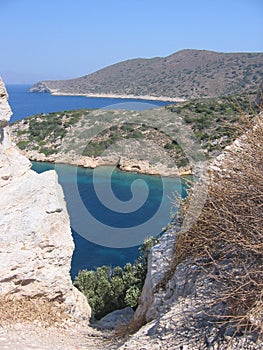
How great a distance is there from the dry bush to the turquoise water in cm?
882

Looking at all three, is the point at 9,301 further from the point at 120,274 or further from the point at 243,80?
the point at 243,80

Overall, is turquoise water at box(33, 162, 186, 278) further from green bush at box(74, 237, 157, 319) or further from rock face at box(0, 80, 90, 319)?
rock face at box(0, 80, 90, 319)

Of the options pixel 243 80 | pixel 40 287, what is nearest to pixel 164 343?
pixel 40 287

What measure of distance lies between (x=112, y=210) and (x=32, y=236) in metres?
21.1

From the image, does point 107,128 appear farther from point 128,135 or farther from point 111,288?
point 111,288

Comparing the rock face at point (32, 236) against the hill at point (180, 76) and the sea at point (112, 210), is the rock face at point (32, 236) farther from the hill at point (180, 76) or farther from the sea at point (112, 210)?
the hill at point (180, 76)

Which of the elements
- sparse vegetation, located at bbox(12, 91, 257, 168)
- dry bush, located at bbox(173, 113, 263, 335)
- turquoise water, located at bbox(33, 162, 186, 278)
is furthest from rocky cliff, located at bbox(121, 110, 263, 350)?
sparse vegetation, located at bbox(12, 91, 257, 168)

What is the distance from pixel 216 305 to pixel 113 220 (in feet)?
Result: 68.6

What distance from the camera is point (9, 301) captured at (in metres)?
7.34

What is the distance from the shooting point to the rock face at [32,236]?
7.44 m

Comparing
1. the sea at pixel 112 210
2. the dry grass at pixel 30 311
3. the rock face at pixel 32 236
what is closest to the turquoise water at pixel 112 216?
the sea at pixel 112 210

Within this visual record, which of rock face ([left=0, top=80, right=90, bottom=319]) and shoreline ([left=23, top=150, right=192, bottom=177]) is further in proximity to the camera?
shoreline ([left=23, top=150, right=192, bottom=177])

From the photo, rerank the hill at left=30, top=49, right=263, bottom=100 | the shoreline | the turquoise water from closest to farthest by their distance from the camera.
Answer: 1. the turquoise water
2. the shoreline
3. the hill at left=30, top=49, right=263, bottom=100

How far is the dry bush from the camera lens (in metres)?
4.69
